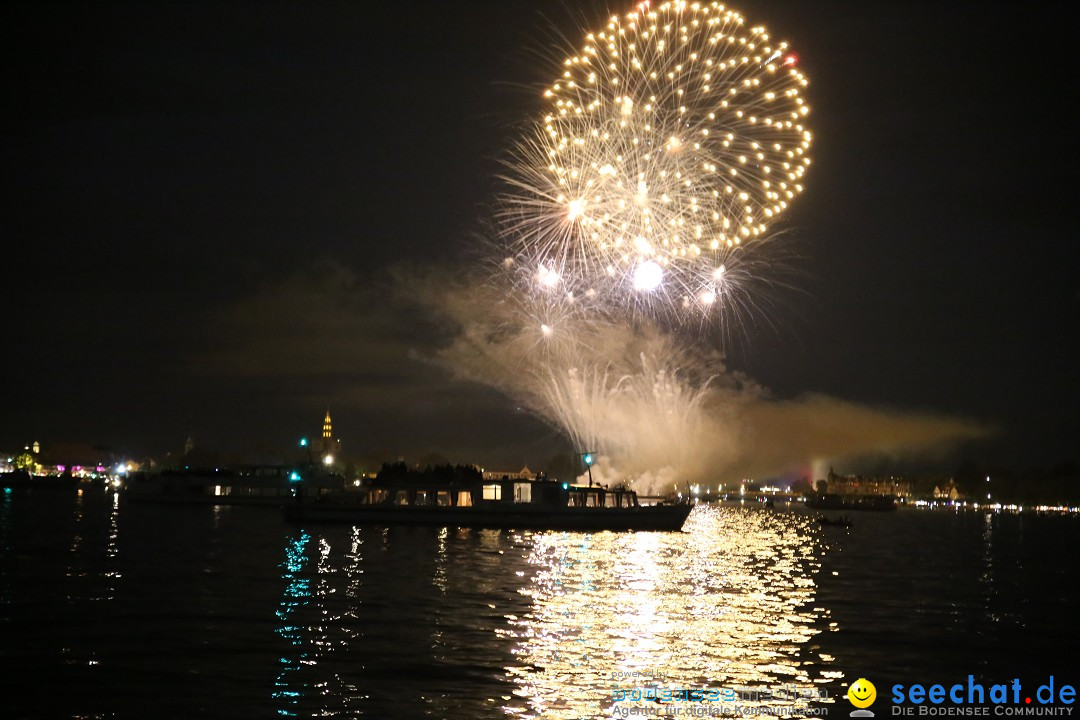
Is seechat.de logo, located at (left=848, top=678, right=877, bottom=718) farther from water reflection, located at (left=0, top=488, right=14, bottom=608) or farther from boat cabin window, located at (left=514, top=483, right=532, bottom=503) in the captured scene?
boat cabin window, located at (left=514, top=483, right=532, bottom=503)

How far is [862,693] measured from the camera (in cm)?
2042

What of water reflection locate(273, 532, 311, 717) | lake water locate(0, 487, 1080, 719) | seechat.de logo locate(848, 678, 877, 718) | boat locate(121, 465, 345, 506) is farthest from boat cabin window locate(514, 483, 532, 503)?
seechat.de logo locate(848, 678, 877, 718)

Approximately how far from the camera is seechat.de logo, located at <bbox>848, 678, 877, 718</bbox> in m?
19.0

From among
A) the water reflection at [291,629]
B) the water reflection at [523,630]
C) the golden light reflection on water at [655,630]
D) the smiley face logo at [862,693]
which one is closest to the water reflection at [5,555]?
the water reflection at [291,629]

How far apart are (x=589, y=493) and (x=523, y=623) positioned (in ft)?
190

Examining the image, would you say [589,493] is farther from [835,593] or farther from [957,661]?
[957,661]

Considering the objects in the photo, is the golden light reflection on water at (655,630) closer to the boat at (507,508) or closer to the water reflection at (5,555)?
the water reflection at (5,555)

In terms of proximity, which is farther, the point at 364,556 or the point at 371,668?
the point at 364,556

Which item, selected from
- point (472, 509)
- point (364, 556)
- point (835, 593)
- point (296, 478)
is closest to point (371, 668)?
point (835, 593)

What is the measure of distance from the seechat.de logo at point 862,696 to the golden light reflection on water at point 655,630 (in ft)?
2.44

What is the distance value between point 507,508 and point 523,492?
270 cm

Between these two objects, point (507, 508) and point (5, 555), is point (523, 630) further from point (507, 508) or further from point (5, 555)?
point (507, 508)

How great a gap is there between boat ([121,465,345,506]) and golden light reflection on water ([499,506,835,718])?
8908cm

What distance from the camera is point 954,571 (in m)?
50.6
